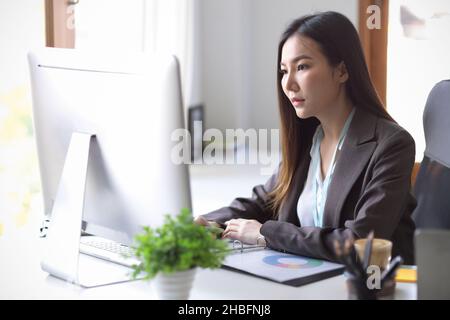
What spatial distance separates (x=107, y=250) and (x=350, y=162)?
0.67 metres

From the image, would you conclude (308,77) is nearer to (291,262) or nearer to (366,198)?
(366,198)

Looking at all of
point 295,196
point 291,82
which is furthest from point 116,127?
point 295,196

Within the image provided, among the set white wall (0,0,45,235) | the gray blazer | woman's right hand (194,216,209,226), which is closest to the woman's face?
the gray blazer

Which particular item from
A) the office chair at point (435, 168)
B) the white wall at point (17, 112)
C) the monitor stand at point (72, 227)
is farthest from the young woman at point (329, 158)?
the white wall at point (17, 112)

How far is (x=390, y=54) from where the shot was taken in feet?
9.82

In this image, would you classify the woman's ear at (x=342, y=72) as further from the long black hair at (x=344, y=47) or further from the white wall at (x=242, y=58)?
the white wall at (x=242, y=58)

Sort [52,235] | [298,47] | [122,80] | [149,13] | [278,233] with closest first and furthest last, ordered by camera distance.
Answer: [122,80] → [52,235] → [278,233] → [298,47] → [149,13]

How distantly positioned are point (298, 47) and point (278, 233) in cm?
53

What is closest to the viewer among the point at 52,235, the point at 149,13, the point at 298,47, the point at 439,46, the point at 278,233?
the point at 52,235

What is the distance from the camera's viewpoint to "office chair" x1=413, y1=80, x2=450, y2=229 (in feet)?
6.00

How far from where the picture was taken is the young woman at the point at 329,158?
163 cm

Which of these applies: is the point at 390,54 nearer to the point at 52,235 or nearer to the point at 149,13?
the point at 149,13
